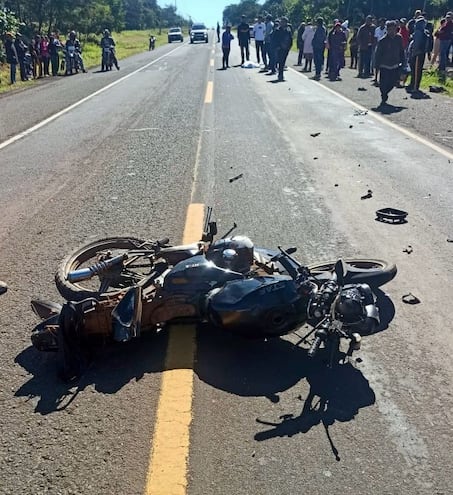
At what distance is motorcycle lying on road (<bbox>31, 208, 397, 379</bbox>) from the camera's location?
345 centimetres

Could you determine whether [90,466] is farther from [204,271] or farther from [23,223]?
[23,223]

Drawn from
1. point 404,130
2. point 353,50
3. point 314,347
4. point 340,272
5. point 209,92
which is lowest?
point 209,92

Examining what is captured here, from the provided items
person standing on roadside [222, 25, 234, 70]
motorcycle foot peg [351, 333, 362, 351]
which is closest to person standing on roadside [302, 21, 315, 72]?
person standing on roadside [222, 25, 234, 70]

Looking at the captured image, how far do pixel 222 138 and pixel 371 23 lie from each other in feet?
45.9

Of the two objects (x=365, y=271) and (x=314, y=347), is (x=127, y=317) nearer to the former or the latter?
(x=314, y=347)

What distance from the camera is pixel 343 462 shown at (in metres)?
2.70

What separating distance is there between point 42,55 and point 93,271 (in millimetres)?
25382

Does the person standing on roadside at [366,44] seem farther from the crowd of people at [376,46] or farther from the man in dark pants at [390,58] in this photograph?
the man in dark pants at [390,58]

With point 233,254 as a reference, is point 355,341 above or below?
below

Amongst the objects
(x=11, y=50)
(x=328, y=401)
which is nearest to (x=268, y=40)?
(x=11, y=50)

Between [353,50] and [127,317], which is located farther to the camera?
[353,50]

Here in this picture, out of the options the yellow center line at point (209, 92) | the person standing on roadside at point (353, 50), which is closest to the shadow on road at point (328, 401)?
the yellow center line at point (209, 92)

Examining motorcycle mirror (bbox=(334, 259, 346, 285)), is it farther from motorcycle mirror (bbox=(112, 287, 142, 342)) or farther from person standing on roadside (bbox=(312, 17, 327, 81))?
person standing on roadside (bbox=(312, 17, 327, 81))

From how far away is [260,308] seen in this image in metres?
3.45
